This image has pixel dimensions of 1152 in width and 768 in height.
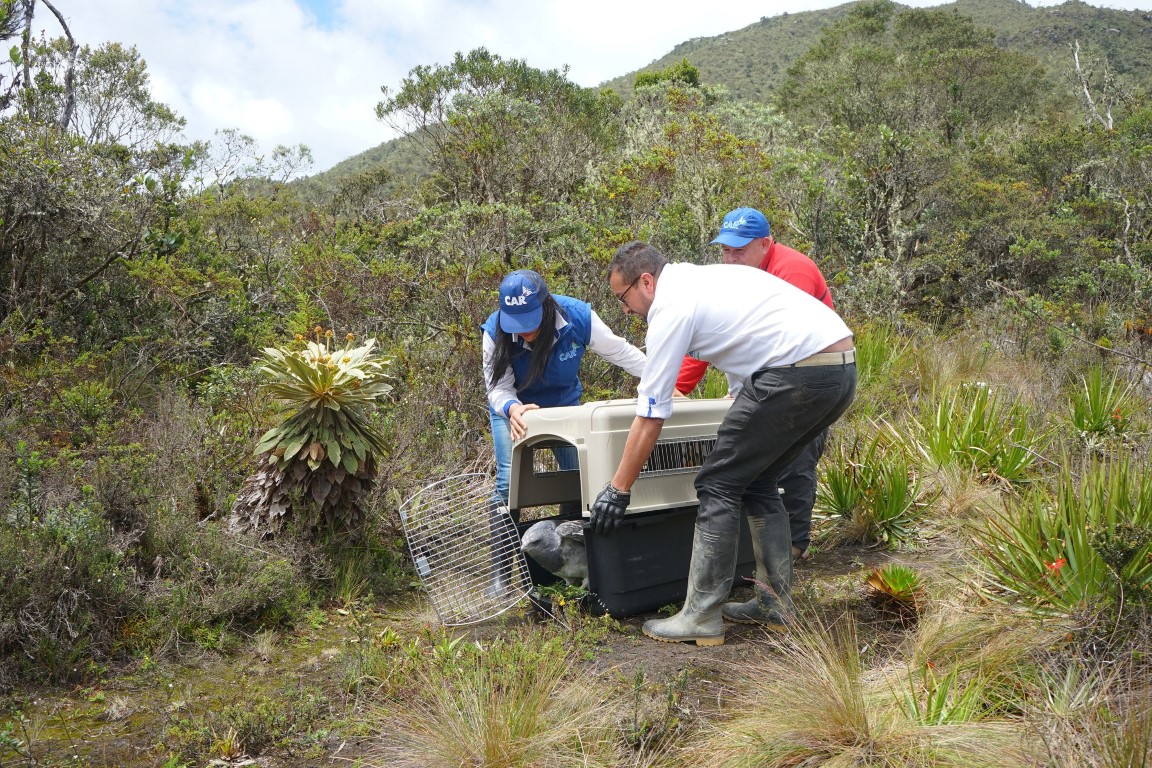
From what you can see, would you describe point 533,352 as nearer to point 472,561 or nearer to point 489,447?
point 472,561

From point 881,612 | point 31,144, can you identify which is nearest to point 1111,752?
point 881,612

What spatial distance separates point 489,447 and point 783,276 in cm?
254

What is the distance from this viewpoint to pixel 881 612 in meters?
4.37

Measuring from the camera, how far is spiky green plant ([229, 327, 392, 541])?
4.81 metres

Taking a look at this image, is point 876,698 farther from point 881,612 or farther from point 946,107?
point 946,107

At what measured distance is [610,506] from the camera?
3785mm

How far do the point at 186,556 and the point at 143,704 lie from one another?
3.54ft

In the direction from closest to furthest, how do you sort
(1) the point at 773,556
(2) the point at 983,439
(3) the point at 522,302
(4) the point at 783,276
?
1. (1) the point at 773,556
2. (3) the point at 522,302
3. (4) the point at 783,276
4. (2) the point at 983,439

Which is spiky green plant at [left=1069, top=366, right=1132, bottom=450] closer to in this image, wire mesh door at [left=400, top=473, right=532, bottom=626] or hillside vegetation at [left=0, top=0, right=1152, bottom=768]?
hillside vegetation at [left=0, top=0, right=1152, bottom=768]

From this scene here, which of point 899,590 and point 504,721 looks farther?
point 899,590

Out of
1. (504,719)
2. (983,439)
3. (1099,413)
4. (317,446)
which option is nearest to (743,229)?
(317,446)

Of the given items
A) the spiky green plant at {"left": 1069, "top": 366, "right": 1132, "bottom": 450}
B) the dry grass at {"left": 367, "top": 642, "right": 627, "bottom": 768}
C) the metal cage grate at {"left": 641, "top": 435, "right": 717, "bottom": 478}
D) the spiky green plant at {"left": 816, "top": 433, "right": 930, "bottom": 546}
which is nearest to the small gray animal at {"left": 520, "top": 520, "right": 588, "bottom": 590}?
the metal cage grate at {"left": 641, "top": 435, "right": 717, "bottom": 478}

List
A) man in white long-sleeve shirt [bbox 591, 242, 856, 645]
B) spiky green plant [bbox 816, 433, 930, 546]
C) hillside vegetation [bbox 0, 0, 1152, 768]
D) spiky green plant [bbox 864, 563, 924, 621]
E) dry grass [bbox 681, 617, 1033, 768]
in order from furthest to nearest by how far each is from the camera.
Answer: spiky green plant [bbox 816, 433, 930, 546]
spiky green plant [bbox 864, 563, 924, 621]
man in white long-sleeve shirt [bbox 591, 242, 856, 645]
hillside vegetation [bbox 0, 0, 1152, 768]
dry grass [bbox 681, 617, 1033, 768]

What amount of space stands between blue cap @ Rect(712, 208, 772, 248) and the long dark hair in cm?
94
